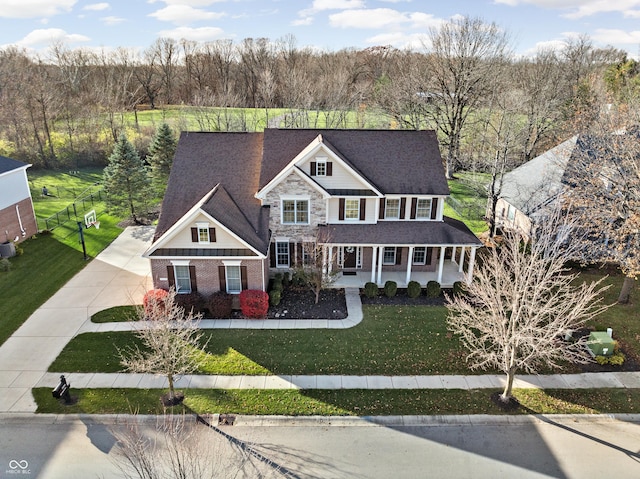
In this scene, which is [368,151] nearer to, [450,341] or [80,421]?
[450,341]

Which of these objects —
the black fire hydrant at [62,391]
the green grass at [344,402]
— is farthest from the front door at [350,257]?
the black fire hydrant at [62,391]

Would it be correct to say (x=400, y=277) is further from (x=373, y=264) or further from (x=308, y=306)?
(x=308, y=306)

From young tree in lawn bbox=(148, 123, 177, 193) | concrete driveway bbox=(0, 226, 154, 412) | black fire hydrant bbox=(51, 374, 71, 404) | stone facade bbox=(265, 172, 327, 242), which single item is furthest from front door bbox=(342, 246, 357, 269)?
young tree in lawn bbox=(148, 123, 177, 193)

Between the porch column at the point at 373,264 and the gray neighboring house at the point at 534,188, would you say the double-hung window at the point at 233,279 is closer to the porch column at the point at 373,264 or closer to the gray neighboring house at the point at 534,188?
the porch column at the point at 373,264

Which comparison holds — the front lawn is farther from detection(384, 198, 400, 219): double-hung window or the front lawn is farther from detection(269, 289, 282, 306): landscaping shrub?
detection(384, 198, 400, 219): double-hung window

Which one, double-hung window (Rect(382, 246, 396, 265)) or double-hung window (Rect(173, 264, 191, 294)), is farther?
double-hung window (Rect(382, 246, 396, 265))

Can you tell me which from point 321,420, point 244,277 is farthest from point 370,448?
point 244,277
